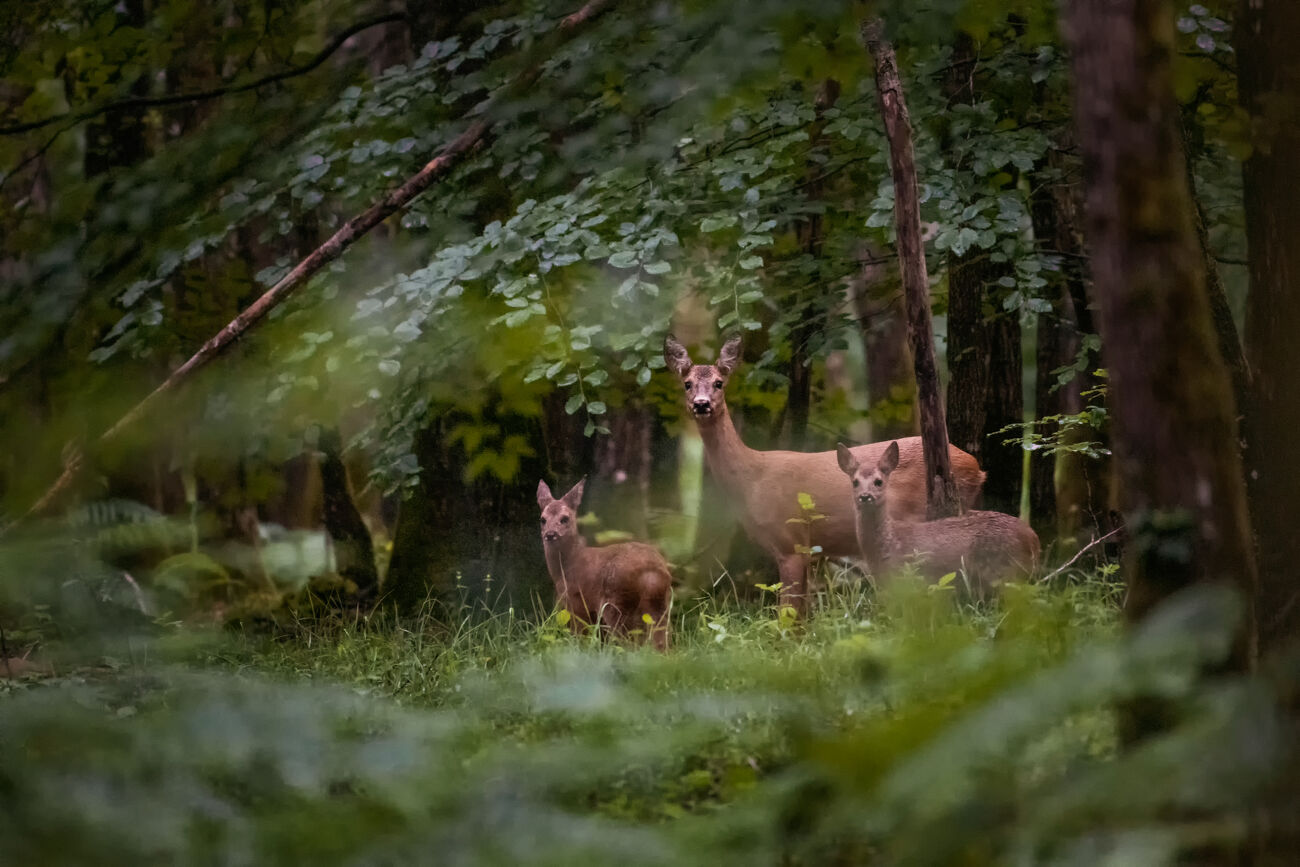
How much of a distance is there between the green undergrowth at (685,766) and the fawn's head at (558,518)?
7.05 feet

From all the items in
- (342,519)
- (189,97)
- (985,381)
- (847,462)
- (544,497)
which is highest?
(189,97)

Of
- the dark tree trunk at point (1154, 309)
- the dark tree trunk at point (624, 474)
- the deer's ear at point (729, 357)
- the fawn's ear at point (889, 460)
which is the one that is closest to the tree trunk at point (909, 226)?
the fawn's ear at point (889, 460)

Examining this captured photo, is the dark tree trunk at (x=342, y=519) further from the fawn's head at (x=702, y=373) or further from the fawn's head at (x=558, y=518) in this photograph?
the fawn's head at (x=702, y=373)

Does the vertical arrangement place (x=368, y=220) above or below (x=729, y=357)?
above

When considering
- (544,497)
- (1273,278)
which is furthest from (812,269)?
(1273,278)

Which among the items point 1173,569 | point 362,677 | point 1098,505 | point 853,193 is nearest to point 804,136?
point 853,193

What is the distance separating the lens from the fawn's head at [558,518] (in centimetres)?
669

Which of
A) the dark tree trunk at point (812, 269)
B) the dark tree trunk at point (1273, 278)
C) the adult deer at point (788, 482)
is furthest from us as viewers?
the dark tree trunk at point (812, 269)

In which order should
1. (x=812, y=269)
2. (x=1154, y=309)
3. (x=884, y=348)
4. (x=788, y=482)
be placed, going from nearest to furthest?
(x=1154, y=309)
(x=812, y=269)
(x=788, y=482)
(x=884, y=348)

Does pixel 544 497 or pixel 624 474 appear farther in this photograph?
pixel 624 474

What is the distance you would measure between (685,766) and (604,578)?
2.81m

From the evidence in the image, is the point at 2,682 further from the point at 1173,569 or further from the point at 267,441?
the point at 1173,569

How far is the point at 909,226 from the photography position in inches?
225

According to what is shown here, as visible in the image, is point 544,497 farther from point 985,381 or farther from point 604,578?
point 985,381
